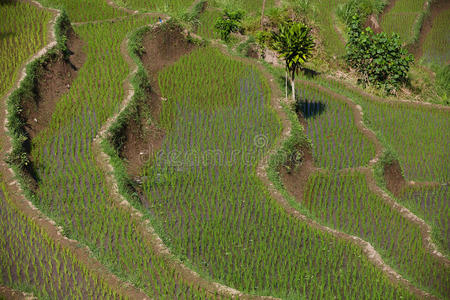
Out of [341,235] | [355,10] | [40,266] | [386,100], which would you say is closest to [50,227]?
[40,266]

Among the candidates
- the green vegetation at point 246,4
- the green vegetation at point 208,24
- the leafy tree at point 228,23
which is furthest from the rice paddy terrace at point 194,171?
the green vegetation at point 246,4

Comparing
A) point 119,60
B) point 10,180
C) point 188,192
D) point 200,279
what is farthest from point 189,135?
point 200,279

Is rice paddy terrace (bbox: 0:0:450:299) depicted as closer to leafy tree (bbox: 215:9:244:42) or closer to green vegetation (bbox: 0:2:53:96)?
green vegetation (bbox: 0:2:53:96)

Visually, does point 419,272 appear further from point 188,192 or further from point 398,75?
point 398,75

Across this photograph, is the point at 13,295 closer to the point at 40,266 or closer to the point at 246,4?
the point at 40,266

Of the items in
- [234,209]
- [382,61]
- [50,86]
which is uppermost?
[382,61]

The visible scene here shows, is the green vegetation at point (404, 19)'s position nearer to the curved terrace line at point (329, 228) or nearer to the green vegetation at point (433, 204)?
the curved terrace line at point (329, 228)

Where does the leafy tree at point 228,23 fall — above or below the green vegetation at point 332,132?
above
